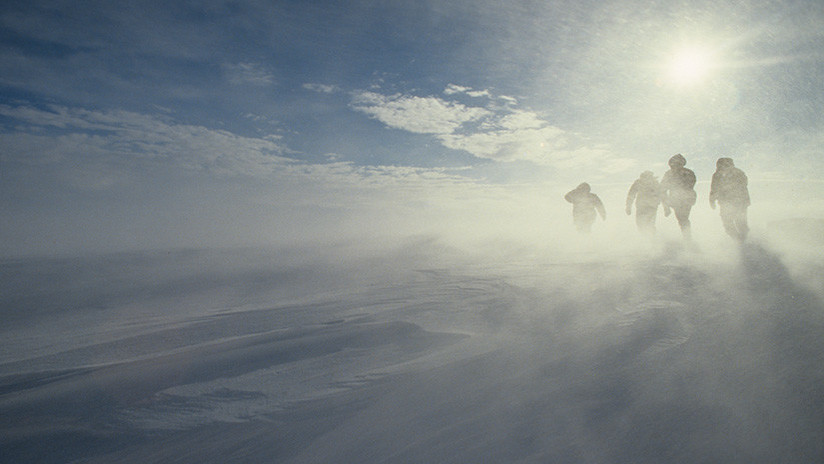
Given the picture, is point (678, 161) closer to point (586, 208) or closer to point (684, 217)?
point (684, 217)

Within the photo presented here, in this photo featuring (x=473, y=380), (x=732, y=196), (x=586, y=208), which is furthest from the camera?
(x=586, y=208)

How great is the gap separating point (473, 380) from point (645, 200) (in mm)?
13949

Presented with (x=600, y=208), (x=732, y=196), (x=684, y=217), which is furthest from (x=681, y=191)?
(x=600, y=208)

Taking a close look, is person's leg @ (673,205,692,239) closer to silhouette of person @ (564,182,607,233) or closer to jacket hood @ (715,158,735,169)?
jacket hood @ (715,158,735,169)

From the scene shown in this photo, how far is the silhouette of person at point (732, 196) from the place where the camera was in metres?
10.2

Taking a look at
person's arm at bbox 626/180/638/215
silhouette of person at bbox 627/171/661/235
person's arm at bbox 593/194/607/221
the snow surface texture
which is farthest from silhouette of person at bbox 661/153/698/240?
the snow surface texture

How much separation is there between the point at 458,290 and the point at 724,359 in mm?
4763

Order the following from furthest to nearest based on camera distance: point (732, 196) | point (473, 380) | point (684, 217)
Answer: point (684, 217) → point (732, 196) → point (473, 380)

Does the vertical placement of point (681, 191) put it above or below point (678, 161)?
below

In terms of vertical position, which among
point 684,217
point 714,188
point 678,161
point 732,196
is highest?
point 678,161

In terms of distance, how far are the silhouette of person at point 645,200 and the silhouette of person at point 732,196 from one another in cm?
229

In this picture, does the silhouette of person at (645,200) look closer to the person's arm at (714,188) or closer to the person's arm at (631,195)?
the person's arm at (631,195)

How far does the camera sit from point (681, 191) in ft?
39.6

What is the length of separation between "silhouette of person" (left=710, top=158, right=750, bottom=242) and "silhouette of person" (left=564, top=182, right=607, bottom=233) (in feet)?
19.2
